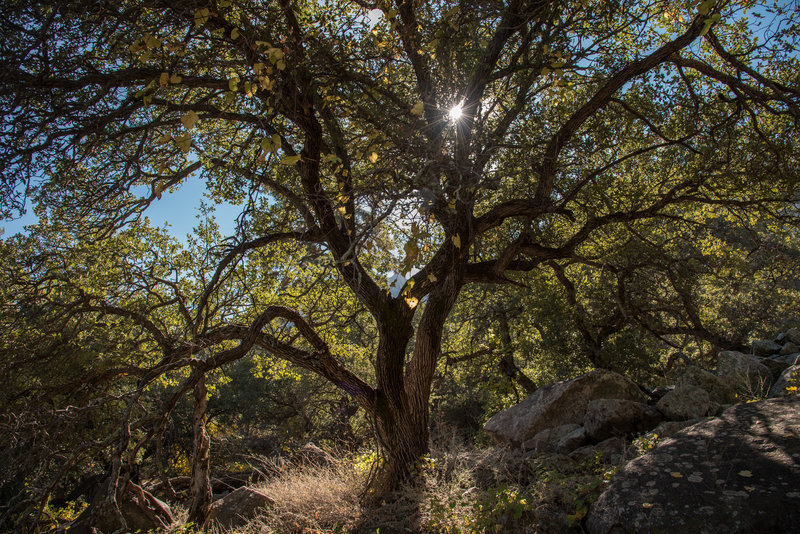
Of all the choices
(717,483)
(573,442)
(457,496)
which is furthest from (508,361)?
(717,483)

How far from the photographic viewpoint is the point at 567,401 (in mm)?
7289

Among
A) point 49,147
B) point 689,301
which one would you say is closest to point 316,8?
point 49,147

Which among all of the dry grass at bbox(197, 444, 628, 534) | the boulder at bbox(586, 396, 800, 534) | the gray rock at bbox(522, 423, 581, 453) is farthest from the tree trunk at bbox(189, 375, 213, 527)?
the boulder at bbox(586, 396, 800, 534)

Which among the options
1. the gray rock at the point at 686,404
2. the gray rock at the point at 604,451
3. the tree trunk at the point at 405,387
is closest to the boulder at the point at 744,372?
the gray rock at the point at 686,404

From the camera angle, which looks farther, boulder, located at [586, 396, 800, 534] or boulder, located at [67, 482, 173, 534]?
boulder, located at [67, 482, 173, 534]

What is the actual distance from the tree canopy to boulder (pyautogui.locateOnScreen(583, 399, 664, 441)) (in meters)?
2.34

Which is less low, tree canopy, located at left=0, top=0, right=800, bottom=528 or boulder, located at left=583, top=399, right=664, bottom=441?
tree canopy, located at left=0, top=0, right=800, bottom=528

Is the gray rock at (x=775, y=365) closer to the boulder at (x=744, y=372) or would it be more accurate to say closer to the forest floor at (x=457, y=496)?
the boulder at (x=744, y=372)

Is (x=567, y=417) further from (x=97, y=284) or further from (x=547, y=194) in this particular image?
(x=97, y=284)

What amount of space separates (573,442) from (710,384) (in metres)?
2.30

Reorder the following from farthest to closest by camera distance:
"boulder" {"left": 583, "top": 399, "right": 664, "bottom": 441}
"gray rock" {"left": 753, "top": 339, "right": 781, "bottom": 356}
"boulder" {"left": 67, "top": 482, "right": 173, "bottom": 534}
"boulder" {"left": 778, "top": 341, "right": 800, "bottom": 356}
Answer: "gray rock" {"left": 753, "top": 339, "right": 781, "bottom": 356} → "boulder" {"left": 67, "top": 482, "right": 173, "bottom": 534} → "boulder" {"left": 778, "top": 341, "right": 800, "bottom": 356} → "boulder" {"left": 583, "top": 399, "right": 664, "bottom": 441}

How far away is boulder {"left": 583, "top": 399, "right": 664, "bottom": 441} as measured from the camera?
577 cm

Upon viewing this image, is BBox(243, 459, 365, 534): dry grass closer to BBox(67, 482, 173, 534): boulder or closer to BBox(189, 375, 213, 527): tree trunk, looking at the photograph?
BBox(189, 375, 213, 527): tree trunk

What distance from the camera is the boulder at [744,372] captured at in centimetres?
605
